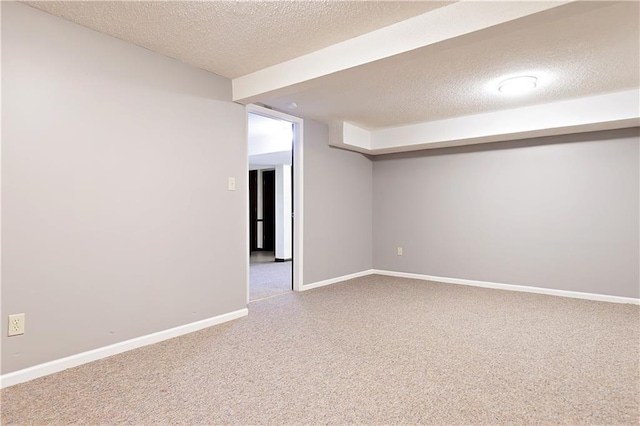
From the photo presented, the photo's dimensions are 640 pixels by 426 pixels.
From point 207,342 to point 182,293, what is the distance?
0.47 metres

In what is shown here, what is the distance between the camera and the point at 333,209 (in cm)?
510

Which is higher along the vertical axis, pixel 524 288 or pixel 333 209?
pixel 333 209

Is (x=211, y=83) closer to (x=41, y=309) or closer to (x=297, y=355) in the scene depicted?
(x=41, y=309)

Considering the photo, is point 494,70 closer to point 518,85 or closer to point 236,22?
point 518,85

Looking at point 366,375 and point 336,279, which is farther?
point 336,279

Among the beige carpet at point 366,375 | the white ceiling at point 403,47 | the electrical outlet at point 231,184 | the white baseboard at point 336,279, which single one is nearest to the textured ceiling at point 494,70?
the white ceiling at point 403,47

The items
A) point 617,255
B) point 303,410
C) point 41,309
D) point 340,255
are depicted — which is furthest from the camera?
point 340,255

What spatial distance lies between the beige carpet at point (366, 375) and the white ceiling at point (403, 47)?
6.49 ft

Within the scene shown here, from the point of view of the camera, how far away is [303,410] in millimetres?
1840

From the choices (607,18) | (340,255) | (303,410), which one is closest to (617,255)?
(607,18)

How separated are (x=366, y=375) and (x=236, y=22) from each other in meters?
2.32

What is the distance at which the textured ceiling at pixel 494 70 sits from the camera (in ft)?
7.39

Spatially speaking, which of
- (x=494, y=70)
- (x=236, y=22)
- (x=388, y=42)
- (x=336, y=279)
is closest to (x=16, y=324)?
(x=236, y=22)

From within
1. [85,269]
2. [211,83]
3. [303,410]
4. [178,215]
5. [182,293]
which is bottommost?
[303,410]
